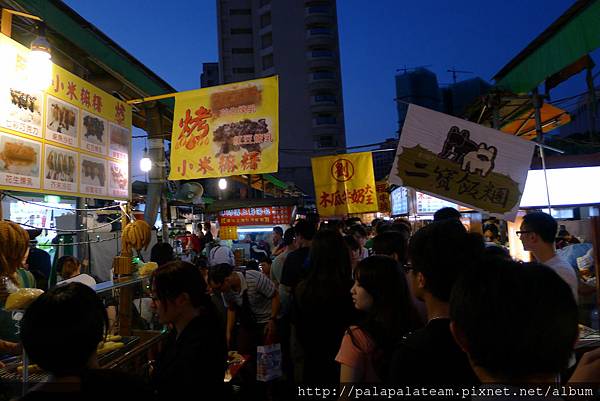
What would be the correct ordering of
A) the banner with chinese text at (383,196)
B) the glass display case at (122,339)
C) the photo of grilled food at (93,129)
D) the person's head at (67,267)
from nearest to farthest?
the glass display case at (122,339)
the photo of grilled food at (93,129)
the person's head at (67,267)
the banner with chinese text at (383,196)

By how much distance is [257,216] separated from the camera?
51.3 feet

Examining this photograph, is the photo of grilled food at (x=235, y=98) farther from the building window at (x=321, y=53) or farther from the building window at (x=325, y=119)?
the building window at (x=321, y=53)

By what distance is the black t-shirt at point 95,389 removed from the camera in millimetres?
1553

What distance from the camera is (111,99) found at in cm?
512

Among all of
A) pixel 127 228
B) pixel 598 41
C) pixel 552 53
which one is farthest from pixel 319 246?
pixel 552 53

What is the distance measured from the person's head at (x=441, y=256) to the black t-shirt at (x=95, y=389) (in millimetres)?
1533

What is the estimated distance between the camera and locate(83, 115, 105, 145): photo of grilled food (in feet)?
15.0

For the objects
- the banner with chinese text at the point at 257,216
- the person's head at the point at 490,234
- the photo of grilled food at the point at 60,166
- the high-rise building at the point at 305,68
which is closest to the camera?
the photo of grilled food at the point at 60,166

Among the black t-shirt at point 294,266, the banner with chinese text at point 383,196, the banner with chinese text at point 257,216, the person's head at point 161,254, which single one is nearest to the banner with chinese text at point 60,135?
the person's head at point 161,254

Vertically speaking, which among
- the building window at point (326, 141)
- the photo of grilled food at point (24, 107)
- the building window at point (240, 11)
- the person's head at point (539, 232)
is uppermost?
the building window at point (240, 11)

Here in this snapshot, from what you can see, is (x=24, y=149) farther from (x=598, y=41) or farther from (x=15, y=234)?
(x=598, y=41)

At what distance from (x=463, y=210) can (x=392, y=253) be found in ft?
17.7

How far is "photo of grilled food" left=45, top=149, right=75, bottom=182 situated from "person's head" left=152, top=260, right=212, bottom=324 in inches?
83.5

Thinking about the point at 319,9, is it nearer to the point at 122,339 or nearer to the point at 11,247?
the point at 122,339
